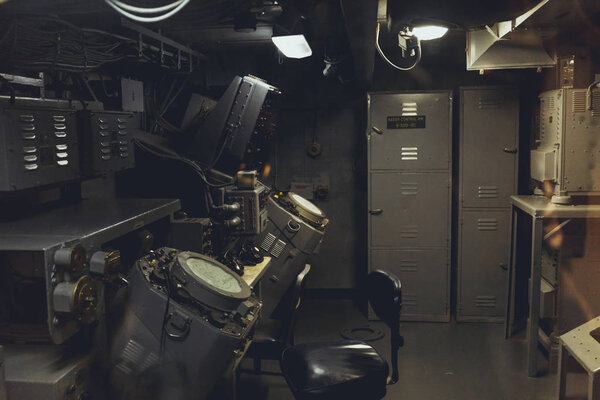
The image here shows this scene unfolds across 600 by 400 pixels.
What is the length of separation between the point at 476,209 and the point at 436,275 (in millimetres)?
775

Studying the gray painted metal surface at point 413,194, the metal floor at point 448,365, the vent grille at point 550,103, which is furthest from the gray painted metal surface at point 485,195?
the vent grille at point 550,103

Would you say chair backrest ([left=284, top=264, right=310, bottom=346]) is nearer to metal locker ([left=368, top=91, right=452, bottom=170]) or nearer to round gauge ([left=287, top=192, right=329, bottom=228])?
round gauge ([left=287, top=192, right=329, bottom=228])

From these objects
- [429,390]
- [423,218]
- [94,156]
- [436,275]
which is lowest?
[429,390]

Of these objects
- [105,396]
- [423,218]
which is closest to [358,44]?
[105,396]

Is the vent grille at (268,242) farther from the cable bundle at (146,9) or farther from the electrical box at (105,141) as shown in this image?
the cable bundle at (146,9)

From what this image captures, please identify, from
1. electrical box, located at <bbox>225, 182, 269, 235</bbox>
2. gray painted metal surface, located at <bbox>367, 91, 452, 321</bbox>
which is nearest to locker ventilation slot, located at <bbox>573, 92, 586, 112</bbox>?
gray painted metal surface, located at <bbox>367, 91, 452, 321</bbox>

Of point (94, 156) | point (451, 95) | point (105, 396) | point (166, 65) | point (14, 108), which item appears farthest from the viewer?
point (451, 95)

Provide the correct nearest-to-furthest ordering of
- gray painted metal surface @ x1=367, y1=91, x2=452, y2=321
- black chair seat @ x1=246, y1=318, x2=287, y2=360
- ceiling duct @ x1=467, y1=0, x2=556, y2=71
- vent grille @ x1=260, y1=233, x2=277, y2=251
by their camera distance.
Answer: black chair seat @ x1=246, y1=318, x2=287, y2=360 < ceiling duct @ x1=467, y1=0, x2=556, y2=71 < vent grille @ x1=260, y1=233, x2=277, y2=251 < gray painted metal surface @ x1=367, y1=91, x2=452, y2=321

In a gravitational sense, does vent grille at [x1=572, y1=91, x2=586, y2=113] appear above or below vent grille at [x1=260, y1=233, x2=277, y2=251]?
above

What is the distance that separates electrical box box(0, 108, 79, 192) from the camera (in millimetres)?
2277

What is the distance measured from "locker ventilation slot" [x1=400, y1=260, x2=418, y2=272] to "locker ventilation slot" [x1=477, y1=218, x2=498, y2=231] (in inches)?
28.5

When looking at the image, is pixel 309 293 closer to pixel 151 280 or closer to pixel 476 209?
pixel 476 209

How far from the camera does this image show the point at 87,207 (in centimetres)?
304

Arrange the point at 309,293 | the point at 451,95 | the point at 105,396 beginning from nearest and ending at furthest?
the point at 105,396 → the point at 451,95 → the point at 309,293
